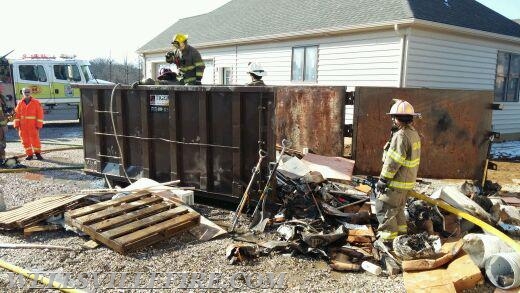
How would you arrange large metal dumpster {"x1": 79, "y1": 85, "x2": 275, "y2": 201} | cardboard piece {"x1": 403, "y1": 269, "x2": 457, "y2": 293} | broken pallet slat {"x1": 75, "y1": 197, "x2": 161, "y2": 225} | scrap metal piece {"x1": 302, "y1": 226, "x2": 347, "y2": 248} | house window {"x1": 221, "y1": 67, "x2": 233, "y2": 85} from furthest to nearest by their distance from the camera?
house window {"x1": 221, "y1": 67, "x2": 233, "y2": 85} < large metal dumpster {"x1": 79, "y1": 85, "x2": 275, "y2": 201} < broken pallet slat {"x1": 75, "y1": 197, "x2": 161, "y2": 225} < scrap metal piece {"x1": 302, "y1": 226, "x2": 347, "y2": 248} < cardboard piece {"x1": 403, "y1": 269, "x2": 457, "y2": 293}

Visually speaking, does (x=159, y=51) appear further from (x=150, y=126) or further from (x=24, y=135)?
(x=150, y=126)

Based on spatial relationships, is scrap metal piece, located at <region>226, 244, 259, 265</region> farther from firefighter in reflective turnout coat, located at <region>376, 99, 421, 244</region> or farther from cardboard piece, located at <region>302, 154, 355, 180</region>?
cardboard piece, located at <region>302, 154, 355, 180</region>

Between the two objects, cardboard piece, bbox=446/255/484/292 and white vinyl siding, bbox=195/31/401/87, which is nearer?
cardboard piece, bbox=446/255/484/292

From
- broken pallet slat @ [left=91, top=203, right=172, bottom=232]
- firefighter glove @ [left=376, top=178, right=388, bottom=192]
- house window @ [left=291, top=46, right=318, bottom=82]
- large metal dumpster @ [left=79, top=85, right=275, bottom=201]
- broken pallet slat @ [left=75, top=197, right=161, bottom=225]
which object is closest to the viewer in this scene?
firefighter glove @ [left=376, top=178, right=388, bottom=192]

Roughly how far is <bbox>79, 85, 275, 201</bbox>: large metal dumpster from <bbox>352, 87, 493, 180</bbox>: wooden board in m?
1.83

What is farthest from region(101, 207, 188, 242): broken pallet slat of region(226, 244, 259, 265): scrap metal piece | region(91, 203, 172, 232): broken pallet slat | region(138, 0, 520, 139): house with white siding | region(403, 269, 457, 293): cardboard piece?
region(138, 0, 520, 139): house with white siding

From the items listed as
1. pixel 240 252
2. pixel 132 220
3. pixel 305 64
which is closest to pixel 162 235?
pixel 132 220

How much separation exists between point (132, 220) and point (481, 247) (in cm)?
396

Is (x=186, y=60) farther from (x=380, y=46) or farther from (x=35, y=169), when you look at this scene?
(x=380, y=46)

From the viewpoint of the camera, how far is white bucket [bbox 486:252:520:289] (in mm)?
3719

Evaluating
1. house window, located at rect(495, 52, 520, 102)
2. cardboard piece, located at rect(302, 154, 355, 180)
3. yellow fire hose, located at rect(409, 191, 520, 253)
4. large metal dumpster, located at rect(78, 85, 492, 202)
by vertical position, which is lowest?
yellow fire hose, located at rect(409, 191, 520, 253)

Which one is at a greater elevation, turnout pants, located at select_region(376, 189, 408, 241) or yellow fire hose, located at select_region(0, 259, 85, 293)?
turnout pants, located at select_region(376, 189, 408, 241)

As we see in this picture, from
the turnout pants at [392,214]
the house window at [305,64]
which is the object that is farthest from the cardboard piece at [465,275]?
the house window at [305,64]

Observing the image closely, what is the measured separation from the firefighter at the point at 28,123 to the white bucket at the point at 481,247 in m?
9.93
